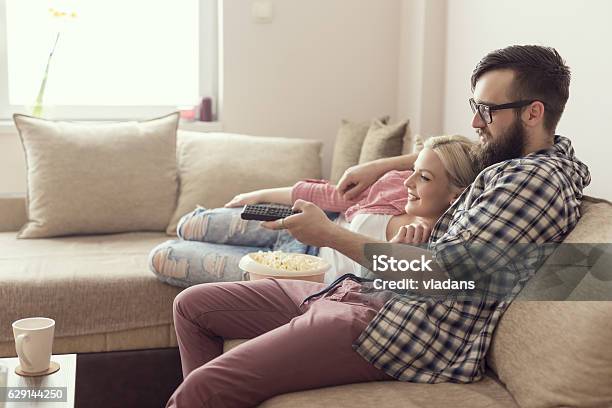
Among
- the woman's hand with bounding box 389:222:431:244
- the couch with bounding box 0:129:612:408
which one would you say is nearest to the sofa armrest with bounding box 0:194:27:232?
the couch with bounding box 0:129:612:408

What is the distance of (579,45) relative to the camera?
2.36m

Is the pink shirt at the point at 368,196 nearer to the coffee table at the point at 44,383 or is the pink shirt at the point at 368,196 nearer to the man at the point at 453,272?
the man at the point at 453,272

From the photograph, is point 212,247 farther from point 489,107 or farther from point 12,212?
point 489,107

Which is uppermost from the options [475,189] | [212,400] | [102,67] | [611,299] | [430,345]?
[102,67]

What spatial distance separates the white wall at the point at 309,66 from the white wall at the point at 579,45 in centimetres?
81

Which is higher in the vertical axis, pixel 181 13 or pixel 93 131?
pixel 181 13

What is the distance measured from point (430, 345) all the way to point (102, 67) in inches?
102

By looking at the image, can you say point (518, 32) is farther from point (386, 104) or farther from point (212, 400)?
point (212, 400)

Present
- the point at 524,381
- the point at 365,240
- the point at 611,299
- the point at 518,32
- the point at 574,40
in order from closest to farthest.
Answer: the point at 611,299, the point at 524,381, the point at 365,240, the point at 574,40, the point at 518,32

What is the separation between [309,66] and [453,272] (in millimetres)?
2239

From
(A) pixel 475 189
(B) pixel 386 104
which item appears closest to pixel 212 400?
(A) pixel 475 189

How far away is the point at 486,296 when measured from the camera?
1.68 metres

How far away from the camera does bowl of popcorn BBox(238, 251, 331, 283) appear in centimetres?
217

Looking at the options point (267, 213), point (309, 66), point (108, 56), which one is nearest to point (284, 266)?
point (267, 213)
